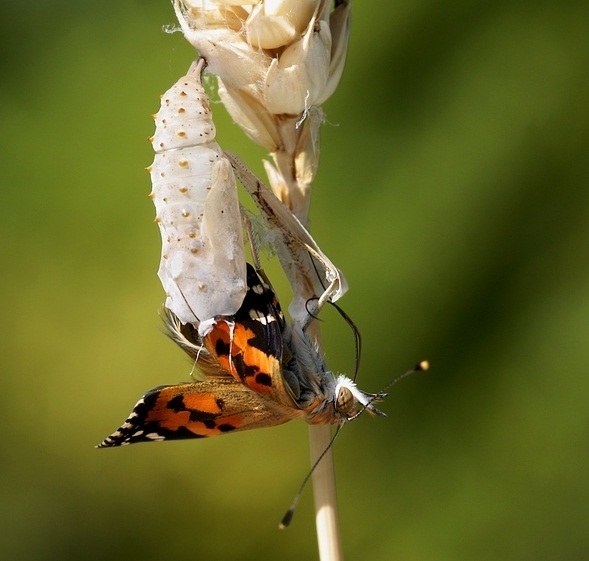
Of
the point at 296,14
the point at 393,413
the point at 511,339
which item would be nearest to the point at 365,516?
the point at 393,413

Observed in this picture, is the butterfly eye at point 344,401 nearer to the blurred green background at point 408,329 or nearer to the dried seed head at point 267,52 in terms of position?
the dried seed head at point 267,52

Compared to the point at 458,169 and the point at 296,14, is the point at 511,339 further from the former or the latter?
the point at 296,14

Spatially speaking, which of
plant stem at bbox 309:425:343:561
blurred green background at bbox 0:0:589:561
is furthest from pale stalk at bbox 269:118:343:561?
blurred green background at bbox 0:0:589:561

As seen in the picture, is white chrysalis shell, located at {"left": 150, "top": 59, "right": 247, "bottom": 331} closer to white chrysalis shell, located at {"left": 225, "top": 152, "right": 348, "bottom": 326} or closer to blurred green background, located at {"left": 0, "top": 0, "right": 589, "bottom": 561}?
white chrysalis shell, located at {"left": 225, "top": 152, "right": 348, "bottom": 326}

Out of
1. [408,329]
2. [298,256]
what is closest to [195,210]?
[298,256]

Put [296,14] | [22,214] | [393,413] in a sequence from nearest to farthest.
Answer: [296,14]
[393,413]
[22,214]

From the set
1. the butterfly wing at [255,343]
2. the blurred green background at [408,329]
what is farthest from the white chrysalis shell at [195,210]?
the blurred green background at [408,329]
